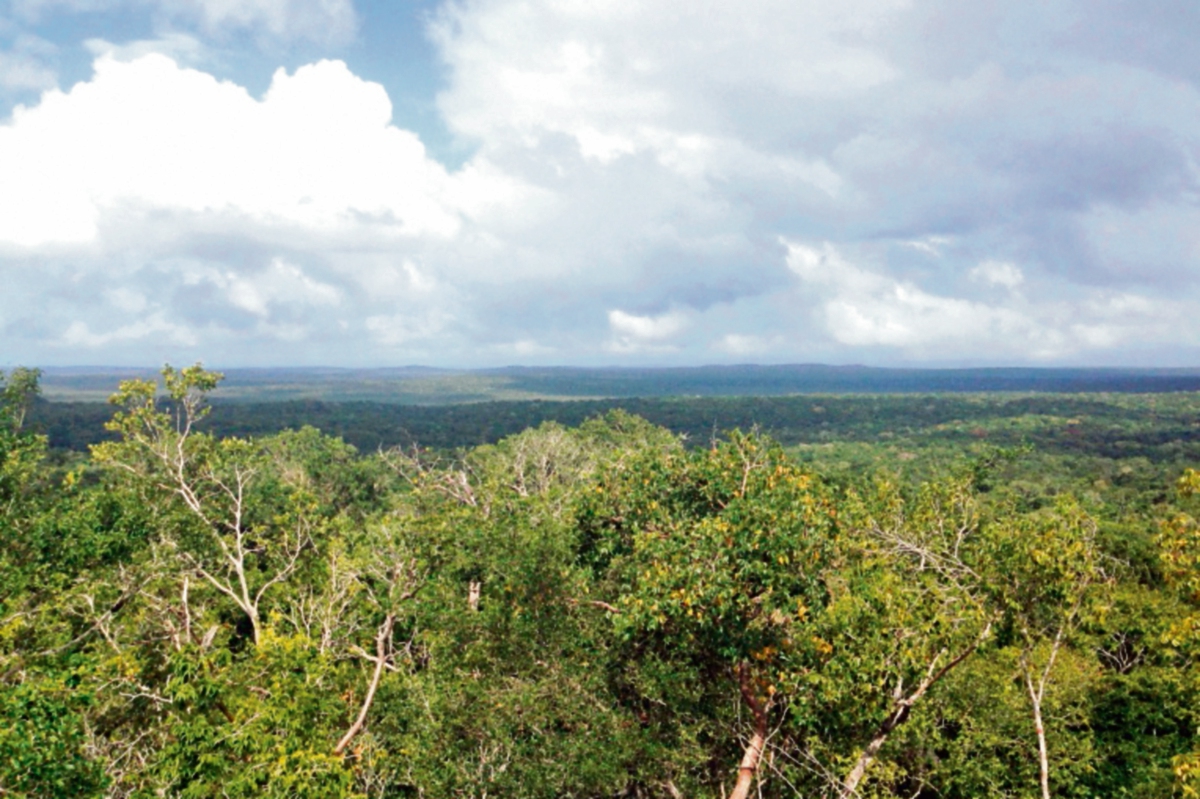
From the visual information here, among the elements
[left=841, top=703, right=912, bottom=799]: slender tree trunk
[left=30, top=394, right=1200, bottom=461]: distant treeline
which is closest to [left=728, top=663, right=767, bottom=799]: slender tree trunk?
[left=841, top=703, right=912, bottom=799]: slender tree trunk

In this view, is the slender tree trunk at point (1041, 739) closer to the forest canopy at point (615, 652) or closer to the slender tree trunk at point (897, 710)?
the forest canopy at point (615, 652)

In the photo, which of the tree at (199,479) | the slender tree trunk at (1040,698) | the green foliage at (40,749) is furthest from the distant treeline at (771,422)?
the green foliage at (40,749)

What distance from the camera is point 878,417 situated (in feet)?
585

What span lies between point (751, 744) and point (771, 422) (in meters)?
154

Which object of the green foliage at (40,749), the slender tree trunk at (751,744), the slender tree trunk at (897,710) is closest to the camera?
the green foliage at (40,749)

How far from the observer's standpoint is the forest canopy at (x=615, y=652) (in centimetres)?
1058

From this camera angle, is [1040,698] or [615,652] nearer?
[1040,698]

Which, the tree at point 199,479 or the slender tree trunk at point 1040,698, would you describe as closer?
the slender tree trunk at point 1040,698

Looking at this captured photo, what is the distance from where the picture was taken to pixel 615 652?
1405 centimetres

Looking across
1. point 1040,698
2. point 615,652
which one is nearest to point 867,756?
point 1040,698

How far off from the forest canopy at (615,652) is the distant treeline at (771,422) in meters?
74.0

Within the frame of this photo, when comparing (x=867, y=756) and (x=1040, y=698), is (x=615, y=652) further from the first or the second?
(x=1040, y=698)

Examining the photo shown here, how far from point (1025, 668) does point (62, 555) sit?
942 inches

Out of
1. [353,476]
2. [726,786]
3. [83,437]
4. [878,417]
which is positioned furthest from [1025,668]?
[878,417]
